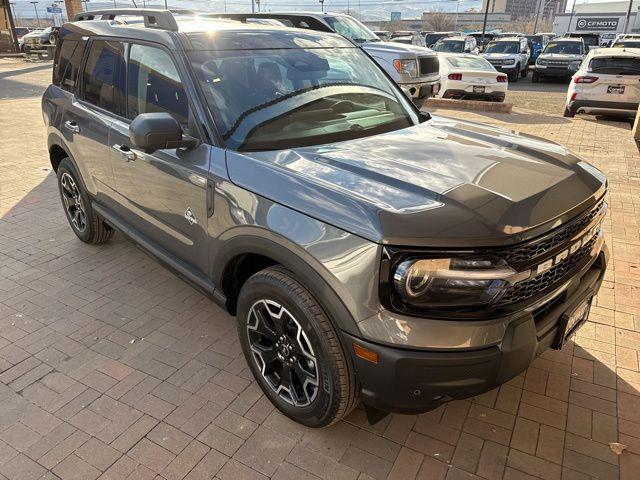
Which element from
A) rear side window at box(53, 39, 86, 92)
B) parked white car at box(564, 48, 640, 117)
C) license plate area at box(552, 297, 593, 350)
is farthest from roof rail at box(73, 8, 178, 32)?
parked white car at box(564, 48, 640, 117)

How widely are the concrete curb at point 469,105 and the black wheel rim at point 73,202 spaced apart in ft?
29.7

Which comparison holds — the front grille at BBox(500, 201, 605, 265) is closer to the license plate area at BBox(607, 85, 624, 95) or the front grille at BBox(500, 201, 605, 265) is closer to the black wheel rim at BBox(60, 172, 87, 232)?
the black wheel rim at BBox(60, 172, 87, 232)

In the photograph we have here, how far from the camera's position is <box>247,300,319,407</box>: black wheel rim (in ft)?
7.72

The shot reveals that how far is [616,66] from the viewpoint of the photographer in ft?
33.8

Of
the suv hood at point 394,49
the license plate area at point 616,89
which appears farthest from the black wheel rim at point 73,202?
the license plate area at point 616,89

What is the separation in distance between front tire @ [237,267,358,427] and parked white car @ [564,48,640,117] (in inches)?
413

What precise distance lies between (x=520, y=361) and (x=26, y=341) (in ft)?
9.93

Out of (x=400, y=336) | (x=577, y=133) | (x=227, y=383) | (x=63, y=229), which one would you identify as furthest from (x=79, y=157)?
(x=577, y=133)

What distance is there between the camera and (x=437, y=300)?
195cm

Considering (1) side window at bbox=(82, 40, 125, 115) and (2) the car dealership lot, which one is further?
(1) side window at bbox=(82, 40, 125, 115)

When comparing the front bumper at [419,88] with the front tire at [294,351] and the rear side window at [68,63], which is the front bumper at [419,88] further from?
the front tire at [294,351]

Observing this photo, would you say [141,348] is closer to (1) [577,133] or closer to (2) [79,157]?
(2) [79,157]

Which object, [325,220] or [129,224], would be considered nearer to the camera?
[325,220]

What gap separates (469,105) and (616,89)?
3.01 metres
